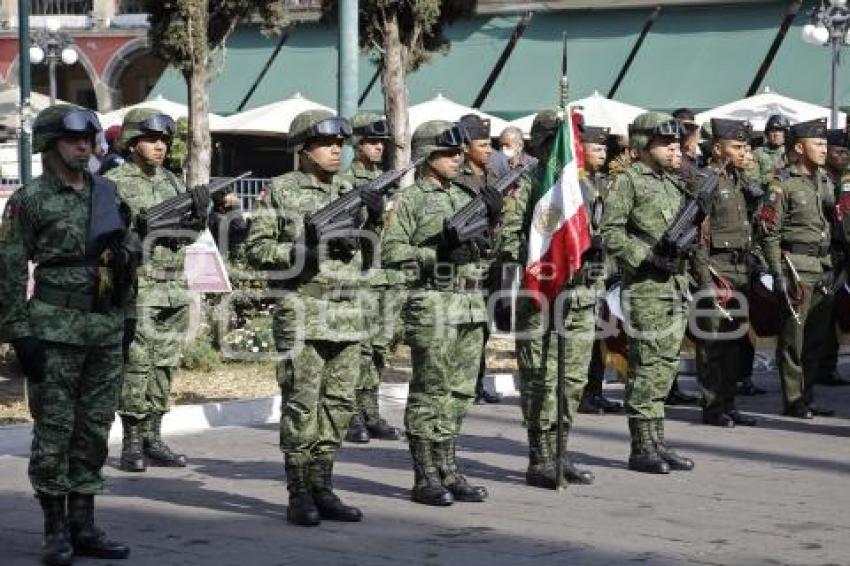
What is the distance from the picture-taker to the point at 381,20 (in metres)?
23.9

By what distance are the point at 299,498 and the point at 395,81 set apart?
50.7ft

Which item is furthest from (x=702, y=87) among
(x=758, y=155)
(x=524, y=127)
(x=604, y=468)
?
(x=604, y=468)

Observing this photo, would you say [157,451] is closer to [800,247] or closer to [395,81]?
[800,247]

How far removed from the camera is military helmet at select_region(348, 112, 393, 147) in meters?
12.3

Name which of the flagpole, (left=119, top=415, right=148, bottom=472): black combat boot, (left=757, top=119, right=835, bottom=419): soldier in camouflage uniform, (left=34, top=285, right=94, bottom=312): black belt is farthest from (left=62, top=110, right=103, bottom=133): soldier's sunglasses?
(left=757, top=119, right=835, bottom=419): soldier in camouflage uniform

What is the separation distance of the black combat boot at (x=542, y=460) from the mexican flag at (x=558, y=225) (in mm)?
801

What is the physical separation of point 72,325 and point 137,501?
6.39 feet

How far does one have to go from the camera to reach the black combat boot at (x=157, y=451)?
11023mm

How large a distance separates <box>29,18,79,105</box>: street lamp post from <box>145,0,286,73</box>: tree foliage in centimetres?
501

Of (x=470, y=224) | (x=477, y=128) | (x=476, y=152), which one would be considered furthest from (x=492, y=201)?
(x=476, y=152)

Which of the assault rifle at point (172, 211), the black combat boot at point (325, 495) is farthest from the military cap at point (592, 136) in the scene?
the black combat boot at point (325, 495)

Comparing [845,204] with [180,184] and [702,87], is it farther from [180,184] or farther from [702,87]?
[702,87]

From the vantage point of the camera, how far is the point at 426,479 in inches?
380

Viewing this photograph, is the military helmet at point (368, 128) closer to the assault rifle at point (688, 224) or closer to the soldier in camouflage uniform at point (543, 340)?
the soldier in camouflage uniform at point (543, 340)
